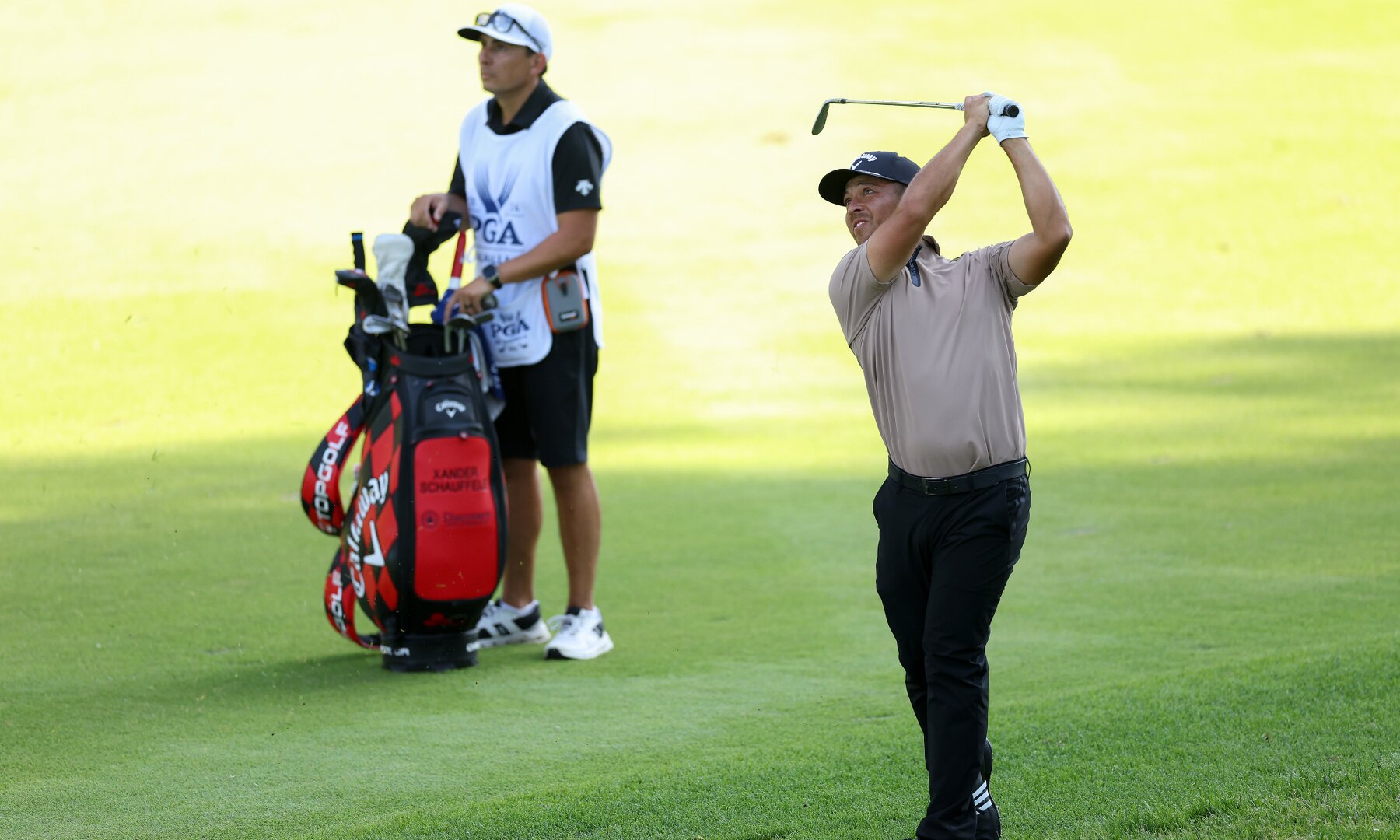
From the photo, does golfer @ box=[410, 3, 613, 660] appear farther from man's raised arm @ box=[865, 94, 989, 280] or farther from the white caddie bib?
man's raised arm @ box=[865, 94, 989, 280]

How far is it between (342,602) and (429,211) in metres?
1.31

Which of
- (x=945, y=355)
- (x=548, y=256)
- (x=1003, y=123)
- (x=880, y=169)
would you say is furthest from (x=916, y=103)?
(x=548, y=256)

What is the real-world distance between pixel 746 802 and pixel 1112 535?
3.43 m

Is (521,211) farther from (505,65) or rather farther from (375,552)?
(375,552)

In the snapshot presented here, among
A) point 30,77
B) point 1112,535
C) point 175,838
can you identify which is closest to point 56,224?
Result: point 30,77

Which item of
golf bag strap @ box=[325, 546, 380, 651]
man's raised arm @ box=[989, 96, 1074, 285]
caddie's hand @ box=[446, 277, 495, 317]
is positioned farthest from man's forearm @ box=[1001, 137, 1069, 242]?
golf bag strap @ box=[325, 546, 380, 651]

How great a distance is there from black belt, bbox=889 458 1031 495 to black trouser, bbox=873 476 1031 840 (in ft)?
0.04

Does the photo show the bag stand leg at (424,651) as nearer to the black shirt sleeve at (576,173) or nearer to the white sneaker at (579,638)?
the white sneaker at (579,638)

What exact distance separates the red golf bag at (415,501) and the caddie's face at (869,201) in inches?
78.2

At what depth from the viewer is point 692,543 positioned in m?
7.05

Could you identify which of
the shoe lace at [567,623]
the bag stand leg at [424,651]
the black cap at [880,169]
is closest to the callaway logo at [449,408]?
the bag stand leg at [424,651]

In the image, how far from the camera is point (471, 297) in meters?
5.40

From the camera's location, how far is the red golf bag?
514 cm

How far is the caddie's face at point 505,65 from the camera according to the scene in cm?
550
